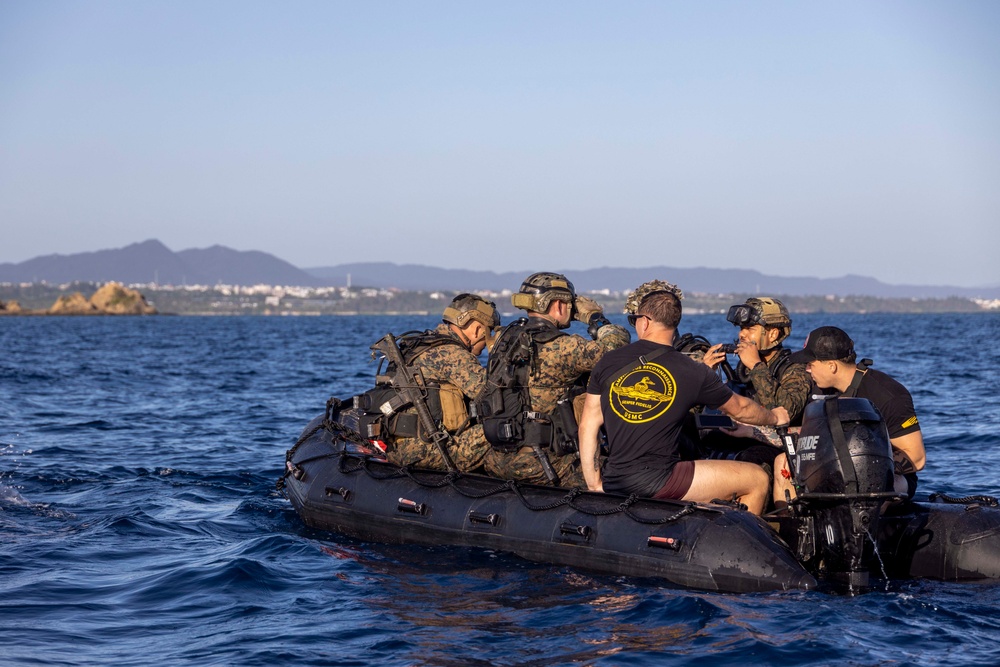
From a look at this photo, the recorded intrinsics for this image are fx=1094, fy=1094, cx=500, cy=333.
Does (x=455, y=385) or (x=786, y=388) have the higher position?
(x=786, y=388)

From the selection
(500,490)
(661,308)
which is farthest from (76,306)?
(661,308)

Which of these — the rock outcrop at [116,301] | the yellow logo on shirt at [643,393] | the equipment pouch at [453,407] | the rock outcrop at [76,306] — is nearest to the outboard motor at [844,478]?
the yellow logo on shirt at [643,393]

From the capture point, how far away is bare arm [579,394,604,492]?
7355 millimetres

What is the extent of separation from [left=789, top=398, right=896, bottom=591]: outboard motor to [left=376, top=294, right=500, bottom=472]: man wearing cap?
301cm

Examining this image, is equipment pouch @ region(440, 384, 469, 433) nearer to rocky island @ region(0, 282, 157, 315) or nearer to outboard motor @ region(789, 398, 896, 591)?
outboard motor @ region(789, 398, 896, 591)

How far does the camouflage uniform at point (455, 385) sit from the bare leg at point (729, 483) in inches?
84.1

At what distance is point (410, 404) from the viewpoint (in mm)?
9391

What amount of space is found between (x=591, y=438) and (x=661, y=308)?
1064 millimetres

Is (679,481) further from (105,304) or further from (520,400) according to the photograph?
(105,304)

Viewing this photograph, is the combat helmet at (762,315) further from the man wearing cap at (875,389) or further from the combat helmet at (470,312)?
the combat helmet at (470,312)

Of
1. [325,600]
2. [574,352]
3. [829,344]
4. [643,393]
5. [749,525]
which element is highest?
[829,344]

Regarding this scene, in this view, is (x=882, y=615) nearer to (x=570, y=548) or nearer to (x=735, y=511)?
(x=735, y=511)

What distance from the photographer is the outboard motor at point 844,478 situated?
6.60 meters

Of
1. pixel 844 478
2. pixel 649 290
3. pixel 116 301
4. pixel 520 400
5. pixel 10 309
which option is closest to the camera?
pixel 844 478
